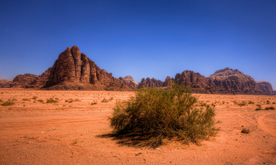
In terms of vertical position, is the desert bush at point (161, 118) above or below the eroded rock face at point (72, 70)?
below

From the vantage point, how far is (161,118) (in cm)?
546

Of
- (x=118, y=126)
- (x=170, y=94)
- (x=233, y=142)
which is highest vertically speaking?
(x=170, y=94)

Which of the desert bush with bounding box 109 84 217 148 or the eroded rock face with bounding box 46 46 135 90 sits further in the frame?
the eroded rock face with bounding box 46 46 135 90

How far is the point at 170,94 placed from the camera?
19.9 ft

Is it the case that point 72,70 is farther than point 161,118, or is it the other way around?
point 72,70

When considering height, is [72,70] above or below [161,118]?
above

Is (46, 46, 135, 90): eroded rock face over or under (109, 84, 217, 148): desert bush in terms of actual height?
over

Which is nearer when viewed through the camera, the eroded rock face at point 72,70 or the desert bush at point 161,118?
the desert bush at point 161,118

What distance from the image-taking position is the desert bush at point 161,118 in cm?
543

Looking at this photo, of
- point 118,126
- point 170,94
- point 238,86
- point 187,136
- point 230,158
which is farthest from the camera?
point 238,86

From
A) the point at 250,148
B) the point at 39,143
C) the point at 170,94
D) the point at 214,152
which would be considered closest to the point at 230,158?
the point at 214,152

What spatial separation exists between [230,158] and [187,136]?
1529 millimetres

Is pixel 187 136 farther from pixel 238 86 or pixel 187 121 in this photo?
pixel 238 86

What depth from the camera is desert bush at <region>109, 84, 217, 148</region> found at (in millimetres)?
5430
